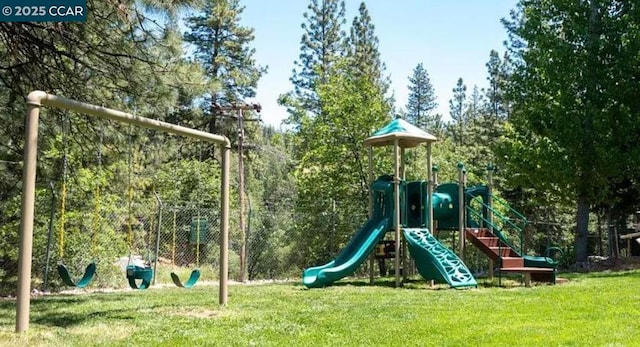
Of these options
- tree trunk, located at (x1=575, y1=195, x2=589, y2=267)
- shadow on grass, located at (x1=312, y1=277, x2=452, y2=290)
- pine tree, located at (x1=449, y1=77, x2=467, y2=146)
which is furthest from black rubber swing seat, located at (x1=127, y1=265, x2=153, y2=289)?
pine tree, located at (x1=449, y1=77, x2=467, y2=146)

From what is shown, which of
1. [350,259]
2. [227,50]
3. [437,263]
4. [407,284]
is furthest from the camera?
[227,50]

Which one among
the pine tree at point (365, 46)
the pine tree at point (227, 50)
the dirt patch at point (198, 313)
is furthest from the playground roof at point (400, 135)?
the pine tree at point (365, 46)

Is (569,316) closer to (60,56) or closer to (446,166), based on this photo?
(60,56)

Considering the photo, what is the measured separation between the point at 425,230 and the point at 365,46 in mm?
23593

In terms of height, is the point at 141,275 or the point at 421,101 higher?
the point at 421,101

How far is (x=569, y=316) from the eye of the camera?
22.6 ft

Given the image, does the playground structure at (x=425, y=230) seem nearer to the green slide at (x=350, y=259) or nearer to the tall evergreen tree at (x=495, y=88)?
the green slide at (x=350, y=259)

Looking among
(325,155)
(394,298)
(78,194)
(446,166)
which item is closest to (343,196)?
(325,155)

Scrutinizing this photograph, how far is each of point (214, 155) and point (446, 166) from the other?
11.5m

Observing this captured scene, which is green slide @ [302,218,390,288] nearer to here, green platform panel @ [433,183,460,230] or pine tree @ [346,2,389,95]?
green platform panel @ [433,183,460,230]

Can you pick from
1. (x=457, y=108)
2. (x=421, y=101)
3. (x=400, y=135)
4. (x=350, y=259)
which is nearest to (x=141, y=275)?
(x=350, y=259)

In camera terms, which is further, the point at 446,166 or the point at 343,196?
the point at 446,166

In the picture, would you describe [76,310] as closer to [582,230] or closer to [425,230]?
[425,230]

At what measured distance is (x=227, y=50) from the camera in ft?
101
